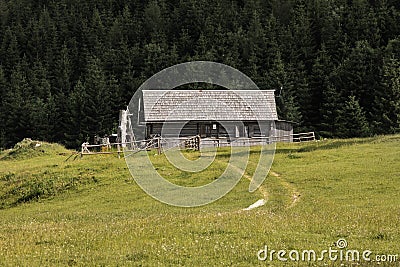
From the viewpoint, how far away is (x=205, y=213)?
803 inches

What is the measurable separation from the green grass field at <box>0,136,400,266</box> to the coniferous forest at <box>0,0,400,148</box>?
104 feet

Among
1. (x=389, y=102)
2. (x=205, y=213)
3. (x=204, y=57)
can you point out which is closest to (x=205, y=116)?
(x=389, y=102)

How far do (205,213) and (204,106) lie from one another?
3325cm

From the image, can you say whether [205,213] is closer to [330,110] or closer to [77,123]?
[330,110]

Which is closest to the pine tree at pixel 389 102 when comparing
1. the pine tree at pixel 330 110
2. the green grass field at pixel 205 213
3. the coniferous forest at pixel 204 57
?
the coniferous forest at pixel 204 57

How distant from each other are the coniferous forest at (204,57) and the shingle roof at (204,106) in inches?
568

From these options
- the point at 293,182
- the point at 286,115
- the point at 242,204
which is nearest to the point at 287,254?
the point at 242,204

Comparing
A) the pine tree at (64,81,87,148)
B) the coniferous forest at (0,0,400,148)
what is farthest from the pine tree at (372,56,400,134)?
the pine tree at (64,81,87,148)

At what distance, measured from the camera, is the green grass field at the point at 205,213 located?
12945 millimetres

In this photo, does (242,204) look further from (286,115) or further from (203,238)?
(286,115)

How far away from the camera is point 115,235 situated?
15094mm

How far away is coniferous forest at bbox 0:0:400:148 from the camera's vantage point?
7244 cm

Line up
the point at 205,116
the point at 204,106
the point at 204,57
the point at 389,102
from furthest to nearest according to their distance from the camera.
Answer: the point at 204,57
the point at 389,102
the point at 204,106
the point at 205,116

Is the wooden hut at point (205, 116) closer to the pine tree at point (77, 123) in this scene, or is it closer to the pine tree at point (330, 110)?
the pine tree at point (330, 110)
